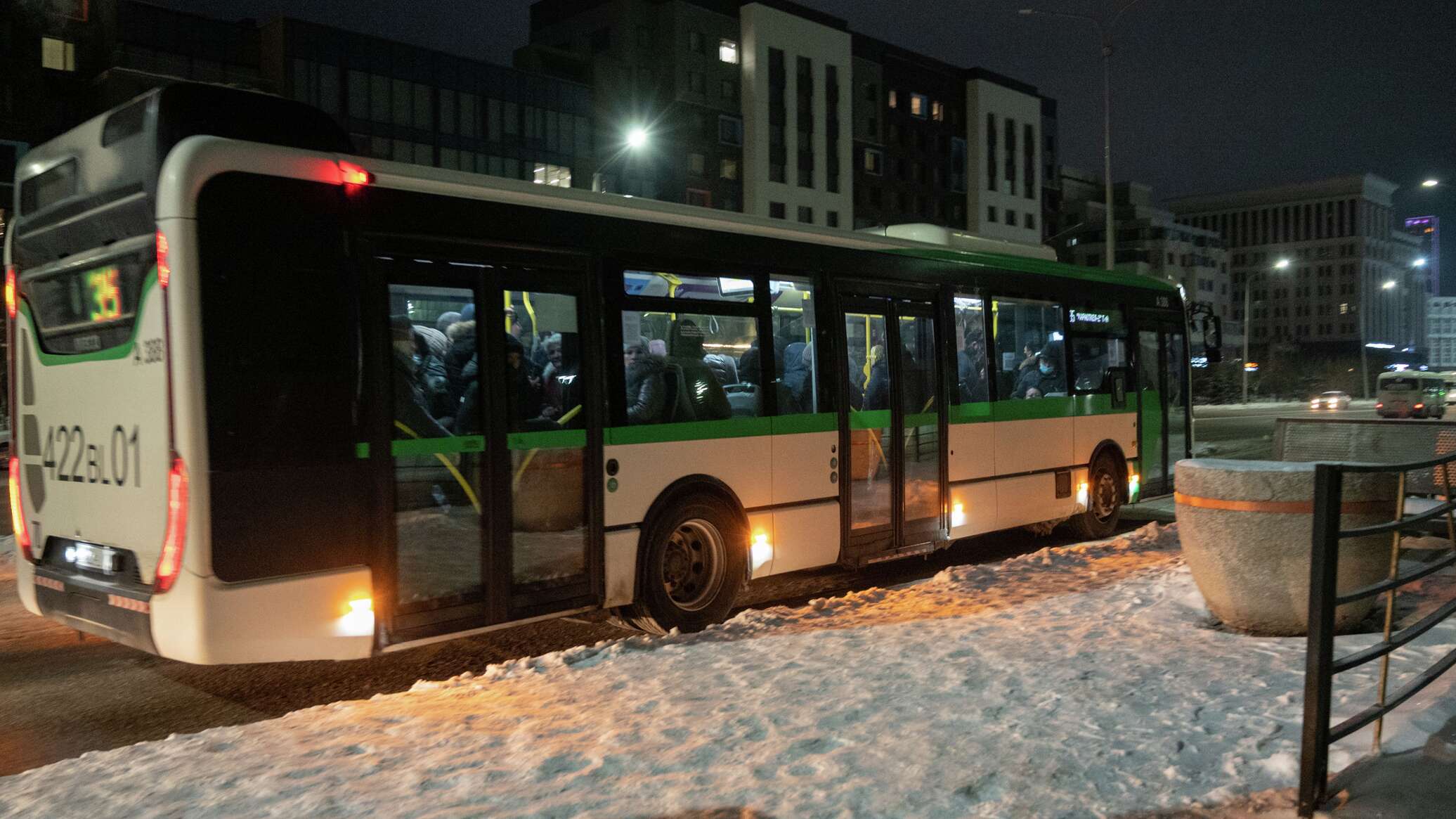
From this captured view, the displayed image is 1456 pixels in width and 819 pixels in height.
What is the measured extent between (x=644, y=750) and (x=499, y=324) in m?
2.93

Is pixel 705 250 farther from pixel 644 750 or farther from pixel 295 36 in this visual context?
pixel 295 36

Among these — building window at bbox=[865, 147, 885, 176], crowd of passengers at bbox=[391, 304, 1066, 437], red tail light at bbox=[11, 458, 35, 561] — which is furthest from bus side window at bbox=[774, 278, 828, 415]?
building window at bbox=[865, 147, 885, 176]

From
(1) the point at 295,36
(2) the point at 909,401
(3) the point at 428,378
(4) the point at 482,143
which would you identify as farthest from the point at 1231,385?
(3) the point at 428,378

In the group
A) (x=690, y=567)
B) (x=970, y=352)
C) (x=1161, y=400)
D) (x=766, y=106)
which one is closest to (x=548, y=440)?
(x=690, y=567)

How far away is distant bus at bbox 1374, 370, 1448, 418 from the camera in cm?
4309

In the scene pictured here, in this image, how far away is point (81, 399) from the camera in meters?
6.25

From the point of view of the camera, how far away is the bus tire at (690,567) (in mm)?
7691

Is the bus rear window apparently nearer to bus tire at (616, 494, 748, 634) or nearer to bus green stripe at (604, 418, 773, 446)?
bus green stripe at (604, 418, 773, 446)

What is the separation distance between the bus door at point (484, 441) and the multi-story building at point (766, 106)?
1997 inches

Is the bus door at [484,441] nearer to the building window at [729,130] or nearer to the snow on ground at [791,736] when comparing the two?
the snow on ground at [791,736]

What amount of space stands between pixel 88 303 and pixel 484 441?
90.1 inches

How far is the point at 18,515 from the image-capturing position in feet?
22.6

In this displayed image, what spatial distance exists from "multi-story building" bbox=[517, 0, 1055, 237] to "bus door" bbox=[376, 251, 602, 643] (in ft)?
166

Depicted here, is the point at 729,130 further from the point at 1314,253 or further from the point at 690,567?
the point at 1314,253
